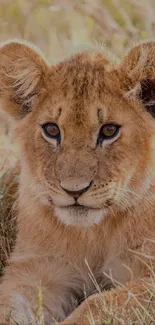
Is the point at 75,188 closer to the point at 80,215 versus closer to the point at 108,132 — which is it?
the point at 80,215

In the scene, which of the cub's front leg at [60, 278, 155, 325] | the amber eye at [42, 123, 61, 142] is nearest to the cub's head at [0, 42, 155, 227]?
the amber eye at [42, 123, 61, 142]

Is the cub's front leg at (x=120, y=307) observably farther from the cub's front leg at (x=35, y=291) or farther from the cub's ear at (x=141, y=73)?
the cub's ear at (x=141, y=73)

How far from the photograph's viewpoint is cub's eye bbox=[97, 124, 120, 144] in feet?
13.8

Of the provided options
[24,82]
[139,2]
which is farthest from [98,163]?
[139,2]

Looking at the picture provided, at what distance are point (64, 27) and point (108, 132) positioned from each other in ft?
15.6

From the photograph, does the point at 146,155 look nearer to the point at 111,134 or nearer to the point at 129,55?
the point at 111,134

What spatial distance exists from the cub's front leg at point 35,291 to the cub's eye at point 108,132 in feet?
2.31

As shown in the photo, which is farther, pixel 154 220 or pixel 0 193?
pixel 0 193

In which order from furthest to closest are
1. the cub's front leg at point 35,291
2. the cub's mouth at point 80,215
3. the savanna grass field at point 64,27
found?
the savanna grass field at point 64,27 → the cub's front leg at point 35,291 → the cub's mouth at point 80,215

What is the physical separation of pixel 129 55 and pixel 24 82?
54 cm

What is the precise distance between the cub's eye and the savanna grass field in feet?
3.97

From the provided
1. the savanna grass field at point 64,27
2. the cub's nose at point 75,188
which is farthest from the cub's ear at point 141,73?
the savanna grass field at point 64,27

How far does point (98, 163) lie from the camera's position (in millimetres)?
4133

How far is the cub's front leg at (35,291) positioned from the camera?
4359 mm
